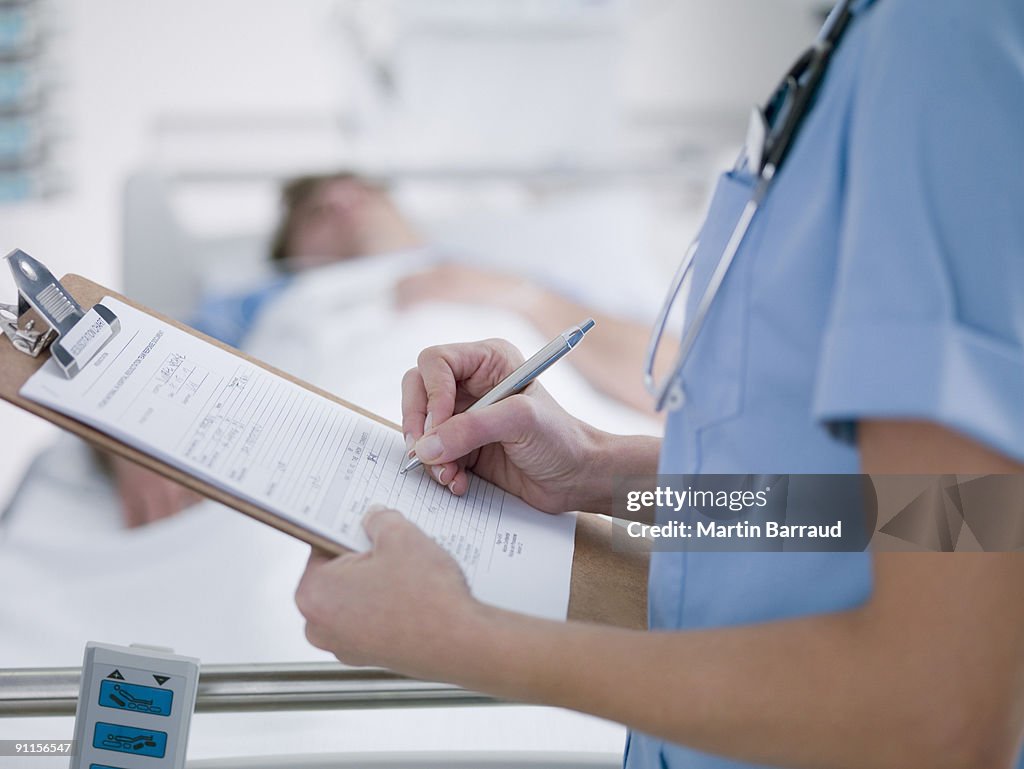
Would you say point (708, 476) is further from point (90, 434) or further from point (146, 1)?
point (146, 1)

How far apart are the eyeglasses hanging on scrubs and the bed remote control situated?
0.39 meters

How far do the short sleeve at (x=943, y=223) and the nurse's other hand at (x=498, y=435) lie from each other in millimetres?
288

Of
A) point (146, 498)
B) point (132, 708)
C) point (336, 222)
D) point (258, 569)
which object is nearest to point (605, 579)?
point (132, 708)

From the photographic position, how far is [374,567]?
1.66 feet

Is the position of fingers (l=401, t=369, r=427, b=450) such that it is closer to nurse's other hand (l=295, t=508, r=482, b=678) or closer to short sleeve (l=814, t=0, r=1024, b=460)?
nurse's other hand (l=295, t=508, r=482, b=678)

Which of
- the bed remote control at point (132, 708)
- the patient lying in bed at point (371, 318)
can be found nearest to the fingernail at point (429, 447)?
the bed remote control at point (132, 708)

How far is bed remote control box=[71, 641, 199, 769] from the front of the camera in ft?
2.09

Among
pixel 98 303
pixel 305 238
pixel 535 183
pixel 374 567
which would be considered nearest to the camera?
pixel 374 567

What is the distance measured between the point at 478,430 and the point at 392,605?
0.60 feet

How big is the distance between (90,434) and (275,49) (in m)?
2.37

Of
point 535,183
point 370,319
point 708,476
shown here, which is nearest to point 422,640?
point 708,476

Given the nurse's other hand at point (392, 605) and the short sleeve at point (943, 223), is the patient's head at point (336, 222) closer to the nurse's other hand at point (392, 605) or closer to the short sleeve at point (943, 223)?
the nurse's other hand at point (392, 605)

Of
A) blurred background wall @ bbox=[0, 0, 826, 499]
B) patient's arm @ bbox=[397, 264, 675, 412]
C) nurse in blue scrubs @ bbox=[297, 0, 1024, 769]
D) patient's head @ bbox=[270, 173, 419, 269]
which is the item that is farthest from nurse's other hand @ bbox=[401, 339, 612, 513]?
patient's head @ bbox=[270, 173, 419, 269]

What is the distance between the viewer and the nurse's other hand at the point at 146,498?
5.16 ft
